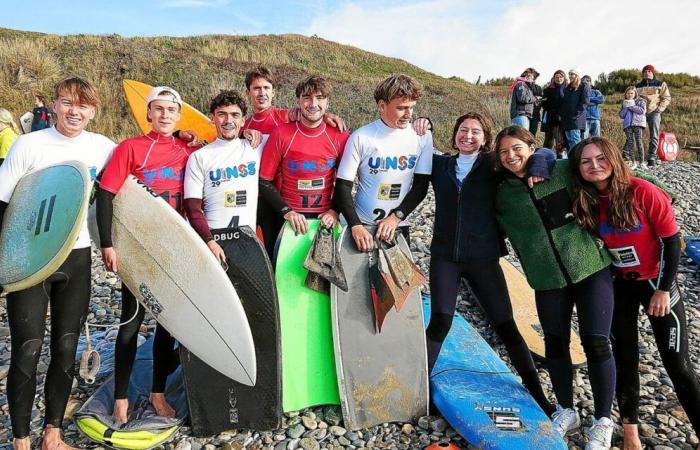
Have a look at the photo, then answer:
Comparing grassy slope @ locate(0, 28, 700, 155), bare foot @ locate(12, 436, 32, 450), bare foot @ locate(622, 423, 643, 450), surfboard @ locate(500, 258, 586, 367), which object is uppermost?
grassy slope @ locate(0, 28, 700, 155)

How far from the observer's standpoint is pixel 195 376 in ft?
9.05

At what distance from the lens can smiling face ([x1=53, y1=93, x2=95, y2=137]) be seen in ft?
7.86

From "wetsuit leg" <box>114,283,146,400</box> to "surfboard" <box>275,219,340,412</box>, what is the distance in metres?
0.79

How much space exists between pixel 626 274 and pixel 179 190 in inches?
95.4

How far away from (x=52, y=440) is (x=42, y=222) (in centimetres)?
109

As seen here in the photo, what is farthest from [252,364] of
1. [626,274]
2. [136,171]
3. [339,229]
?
[626,274]

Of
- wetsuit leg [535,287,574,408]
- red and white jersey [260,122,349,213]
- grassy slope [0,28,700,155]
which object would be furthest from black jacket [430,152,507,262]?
grassy slope [0,28,700,155]

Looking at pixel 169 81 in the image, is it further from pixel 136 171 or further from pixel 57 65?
pixel 136 171

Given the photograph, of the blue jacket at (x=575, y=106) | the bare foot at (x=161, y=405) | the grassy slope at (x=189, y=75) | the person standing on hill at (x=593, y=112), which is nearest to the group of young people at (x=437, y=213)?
the bare foot at (x=161, y=405)

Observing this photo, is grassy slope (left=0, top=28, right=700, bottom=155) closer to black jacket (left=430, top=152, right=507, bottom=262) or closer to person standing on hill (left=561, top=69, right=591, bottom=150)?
person standing on hill (left=561, top=69, right=591, bottom=150)

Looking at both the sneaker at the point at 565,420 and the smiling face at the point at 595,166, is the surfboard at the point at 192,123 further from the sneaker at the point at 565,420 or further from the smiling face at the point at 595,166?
the sneaker at the point at 565,420

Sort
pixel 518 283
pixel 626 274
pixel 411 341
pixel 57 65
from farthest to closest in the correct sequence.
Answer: pixel 57 65 < pixel 518 283 < pixel 411 341 < pixel 626 274

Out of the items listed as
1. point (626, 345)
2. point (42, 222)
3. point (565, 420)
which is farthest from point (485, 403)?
point (42, 222)

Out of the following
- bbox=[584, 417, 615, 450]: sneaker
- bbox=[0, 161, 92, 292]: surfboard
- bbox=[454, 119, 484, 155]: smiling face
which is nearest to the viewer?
bbox=[0, 161, 92, 292]: surfboard
